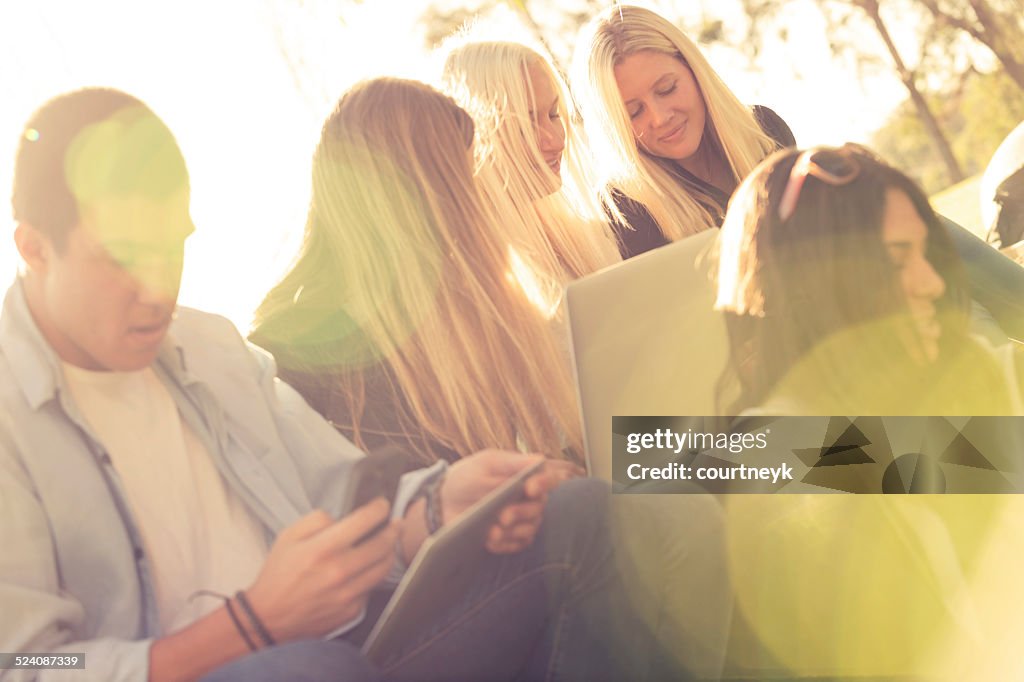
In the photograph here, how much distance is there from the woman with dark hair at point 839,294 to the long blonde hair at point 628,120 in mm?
133

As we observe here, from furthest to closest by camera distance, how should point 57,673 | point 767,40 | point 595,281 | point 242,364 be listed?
point 767,40
point 595,281
point 242,364
point 57,673

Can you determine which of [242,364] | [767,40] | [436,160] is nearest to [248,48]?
[436,160]

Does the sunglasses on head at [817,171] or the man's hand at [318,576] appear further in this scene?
the sunglasses on head at [817,171]

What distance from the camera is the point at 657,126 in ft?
6.00

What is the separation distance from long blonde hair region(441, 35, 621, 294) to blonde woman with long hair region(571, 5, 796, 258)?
4 centimetres

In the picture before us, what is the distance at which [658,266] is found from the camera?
5.41ft

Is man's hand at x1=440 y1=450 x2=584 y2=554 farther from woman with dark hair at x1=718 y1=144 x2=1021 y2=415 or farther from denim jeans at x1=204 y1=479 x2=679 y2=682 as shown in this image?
woman with dark hair at x1=718 y1=144 x2=1021 y2=415

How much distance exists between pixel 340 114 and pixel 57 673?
2.83 feet

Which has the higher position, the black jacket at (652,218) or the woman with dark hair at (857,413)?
the black jacket at (652,218)

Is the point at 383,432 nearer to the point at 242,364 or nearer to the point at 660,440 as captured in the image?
the point at 242,364

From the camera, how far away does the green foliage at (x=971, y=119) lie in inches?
73.5

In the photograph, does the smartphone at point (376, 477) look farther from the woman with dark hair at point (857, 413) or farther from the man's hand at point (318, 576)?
the woman with dark hair at point (857, 413)

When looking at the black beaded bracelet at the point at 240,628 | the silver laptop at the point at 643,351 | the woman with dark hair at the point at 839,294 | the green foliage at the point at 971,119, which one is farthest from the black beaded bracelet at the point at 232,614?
the green foliage at the point at 971,119

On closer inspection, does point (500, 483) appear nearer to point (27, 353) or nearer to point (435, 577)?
point (435, 577)
